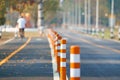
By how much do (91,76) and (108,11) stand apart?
136895 mm

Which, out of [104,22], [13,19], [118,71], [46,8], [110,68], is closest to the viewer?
[118,71]

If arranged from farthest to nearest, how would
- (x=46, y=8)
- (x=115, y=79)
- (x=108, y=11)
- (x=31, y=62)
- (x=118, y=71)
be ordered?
(x=108, y=11) → (x=46, y=8) → (x=31, y=62) → (x=118, y=71) → (x=115, y=79)

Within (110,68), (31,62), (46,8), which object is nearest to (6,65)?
(31,62)

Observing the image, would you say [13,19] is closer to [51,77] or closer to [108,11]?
[108,11]

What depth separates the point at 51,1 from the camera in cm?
10112

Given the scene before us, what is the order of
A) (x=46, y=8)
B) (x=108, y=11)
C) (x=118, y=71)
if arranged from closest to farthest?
(x=118, y=71), (x=46, y=8), (x=108, y=11)

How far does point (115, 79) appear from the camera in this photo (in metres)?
15.1

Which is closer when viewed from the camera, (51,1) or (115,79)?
(115,79)

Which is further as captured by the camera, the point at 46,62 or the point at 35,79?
the point at 46,62

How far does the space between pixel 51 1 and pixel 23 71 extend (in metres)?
84.1

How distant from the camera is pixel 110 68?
18625 millimetres

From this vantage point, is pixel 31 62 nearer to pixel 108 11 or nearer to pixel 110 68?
pixel 110 68

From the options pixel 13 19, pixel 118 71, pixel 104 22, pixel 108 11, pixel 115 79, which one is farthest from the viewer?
pixel 104 22

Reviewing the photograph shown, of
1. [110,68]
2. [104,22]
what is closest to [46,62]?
[110,68]
